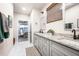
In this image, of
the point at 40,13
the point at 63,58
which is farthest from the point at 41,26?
the point at 63,58

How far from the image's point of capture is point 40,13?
14.2 feet

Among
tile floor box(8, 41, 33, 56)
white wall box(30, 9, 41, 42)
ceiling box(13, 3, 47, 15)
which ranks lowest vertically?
tile floor box(8, 41, 33, 56)

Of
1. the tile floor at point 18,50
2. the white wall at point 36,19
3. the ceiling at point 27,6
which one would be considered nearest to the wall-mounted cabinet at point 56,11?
the ceiling at point 27,6

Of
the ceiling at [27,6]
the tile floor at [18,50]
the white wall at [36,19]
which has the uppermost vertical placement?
the ceiling at [27,6]

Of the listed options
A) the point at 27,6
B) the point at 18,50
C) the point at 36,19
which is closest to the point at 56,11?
the point at 27,6

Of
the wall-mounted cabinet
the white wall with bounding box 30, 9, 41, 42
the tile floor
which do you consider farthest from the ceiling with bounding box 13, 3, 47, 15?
the tile floor

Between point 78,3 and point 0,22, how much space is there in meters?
1.83

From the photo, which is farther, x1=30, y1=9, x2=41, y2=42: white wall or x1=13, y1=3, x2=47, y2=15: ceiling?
x1=30, y1=9, x2=41, y2=42: white wall

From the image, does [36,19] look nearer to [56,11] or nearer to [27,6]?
[27,6]

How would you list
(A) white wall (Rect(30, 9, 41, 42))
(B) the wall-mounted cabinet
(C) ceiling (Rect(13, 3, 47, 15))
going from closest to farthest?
1. (B) the wall-mounted cabinet
2. (C) ceiling (Rect(13, 3, 47, 15))
3. (A) white wall (Rect(30, 9, 41, 42))

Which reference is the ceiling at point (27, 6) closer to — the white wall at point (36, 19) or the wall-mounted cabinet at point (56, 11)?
the white wall at point (36, 19)

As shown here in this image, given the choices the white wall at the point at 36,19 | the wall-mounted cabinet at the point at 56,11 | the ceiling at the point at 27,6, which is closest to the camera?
the wall-mounted cabinet at the point at 56,11

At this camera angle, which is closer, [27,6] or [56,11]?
[56,11]

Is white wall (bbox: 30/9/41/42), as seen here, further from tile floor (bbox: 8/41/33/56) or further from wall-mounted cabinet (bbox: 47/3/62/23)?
wall-mounted cabinet (bbox: 47/3/62/23)
